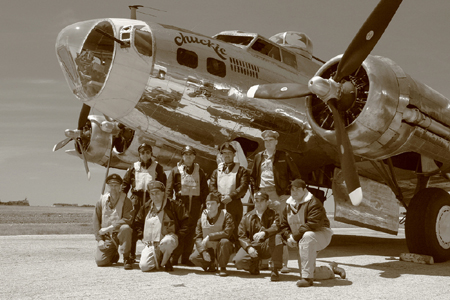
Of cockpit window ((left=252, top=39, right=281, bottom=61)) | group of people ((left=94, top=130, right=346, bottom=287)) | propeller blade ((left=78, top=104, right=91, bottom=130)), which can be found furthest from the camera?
propeller blade ((left=78, top=104, right=91, bottom=130))

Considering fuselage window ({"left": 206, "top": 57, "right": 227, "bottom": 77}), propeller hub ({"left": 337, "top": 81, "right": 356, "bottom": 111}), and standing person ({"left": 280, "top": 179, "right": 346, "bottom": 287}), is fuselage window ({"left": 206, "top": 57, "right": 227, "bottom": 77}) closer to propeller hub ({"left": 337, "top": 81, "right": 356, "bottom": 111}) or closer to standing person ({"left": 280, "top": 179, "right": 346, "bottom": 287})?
propeller hub ({"left": 337, "top": 81, "right": 356, "bottom": 111})

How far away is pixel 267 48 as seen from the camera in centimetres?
1043

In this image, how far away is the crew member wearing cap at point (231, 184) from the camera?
7.62 m

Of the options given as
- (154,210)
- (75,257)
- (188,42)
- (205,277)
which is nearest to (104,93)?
(188,42)

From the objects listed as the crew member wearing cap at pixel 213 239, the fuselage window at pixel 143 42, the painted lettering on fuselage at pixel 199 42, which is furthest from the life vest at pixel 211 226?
the painted lettering on fuselage at pixel 199 42

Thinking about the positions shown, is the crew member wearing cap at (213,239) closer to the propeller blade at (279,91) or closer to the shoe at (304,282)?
the shoe at (304,282)

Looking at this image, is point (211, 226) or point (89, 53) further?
point (89, 53)

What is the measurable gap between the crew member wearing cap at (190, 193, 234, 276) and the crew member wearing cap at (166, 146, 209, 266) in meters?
0.73

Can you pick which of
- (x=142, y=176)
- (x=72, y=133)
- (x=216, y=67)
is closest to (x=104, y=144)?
(x=72, y=133)

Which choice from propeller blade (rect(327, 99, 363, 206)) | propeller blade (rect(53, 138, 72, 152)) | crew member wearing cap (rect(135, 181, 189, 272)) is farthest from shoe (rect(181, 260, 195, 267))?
propeller blade (rect(53, 138, 72, 152))

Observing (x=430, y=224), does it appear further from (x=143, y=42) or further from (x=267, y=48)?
(x=143, y=42)

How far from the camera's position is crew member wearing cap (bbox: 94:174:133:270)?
741cm

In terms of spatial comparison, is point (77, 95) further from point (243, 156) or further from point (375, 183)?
point (375, 183)

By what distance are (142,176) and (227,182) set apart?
5.55 ft
